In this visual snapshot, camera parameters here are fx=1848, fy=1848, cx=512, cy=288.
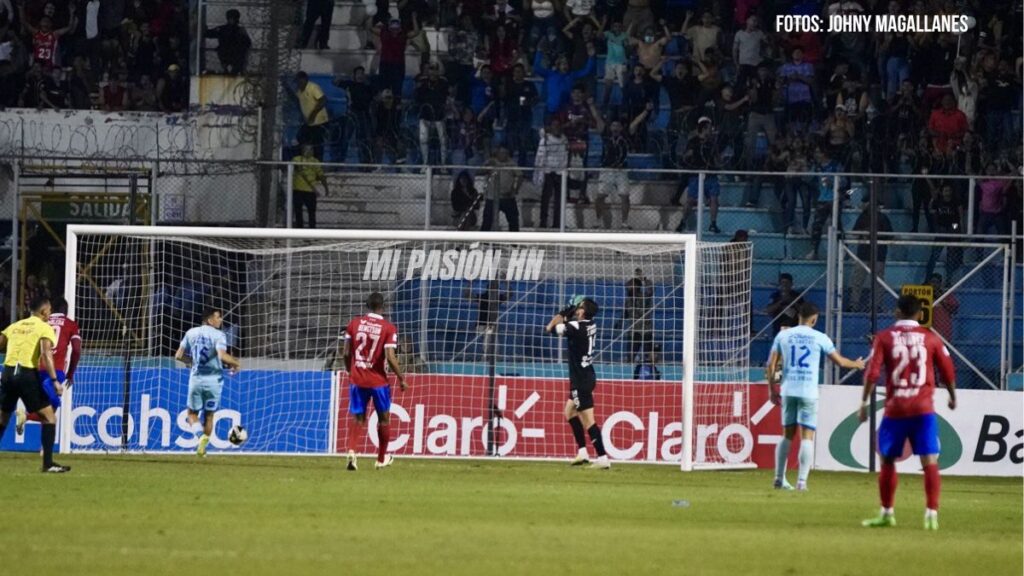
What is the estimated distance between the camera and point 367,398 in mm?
22016

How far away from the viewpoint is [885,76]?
31250 mm

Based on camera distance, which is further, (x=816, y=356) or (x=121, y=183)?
(x=121, y=183)

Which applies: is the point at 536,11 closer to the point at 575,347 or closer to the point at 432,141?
the point at 432,141

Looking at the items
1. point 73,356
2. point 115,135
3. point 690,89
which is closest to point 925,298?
point 690,89

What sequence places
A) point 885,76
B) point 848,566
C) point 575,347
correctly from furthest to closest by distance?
point 885,76 → point 575,347 → point 848,566

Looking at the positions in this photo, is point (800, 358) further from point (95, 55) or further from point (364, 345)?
point (95, 55)

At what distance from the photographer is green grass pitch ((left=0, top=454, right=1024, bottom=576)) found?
39.4ft

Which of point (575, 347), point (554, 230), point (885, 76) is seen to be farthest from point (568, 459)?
point (885, 76)

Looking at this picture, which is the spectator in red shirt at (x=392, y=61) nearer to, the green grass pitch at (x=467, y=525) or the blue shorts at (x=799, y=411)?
the green grass pitch at (x=467, y=525)

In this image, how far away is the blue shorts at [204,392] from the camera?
2416cm

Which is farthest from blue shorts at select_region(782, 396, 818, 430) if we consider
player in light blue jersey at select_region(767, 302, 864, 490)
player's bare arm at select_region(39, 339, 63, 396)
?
player's bare arm at select_region(39, 339, 63, 396)

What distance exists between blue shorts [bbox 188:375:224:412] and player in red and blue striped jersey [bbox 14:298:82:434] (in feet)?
5.30

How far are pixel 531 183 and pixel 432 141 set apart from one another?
3023 mm

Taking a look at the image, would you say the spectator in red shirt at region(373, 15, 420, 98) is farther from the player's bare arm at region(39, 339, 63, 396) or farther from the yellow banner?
the player's bare arm at region(39, 339, 63, 396)
